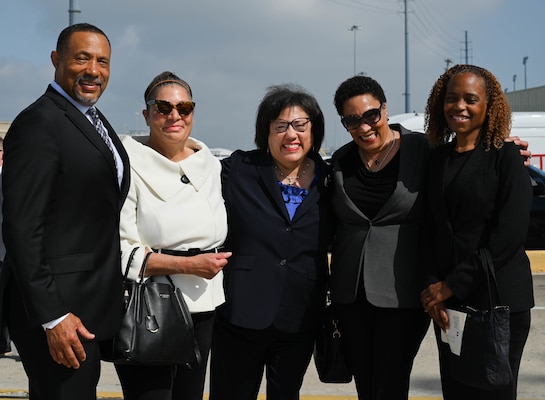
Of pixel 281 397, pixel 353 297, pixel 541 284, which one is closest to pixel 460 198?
pixel 353 297

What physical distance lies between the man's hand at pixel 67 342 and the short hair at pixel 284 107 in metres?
1.58

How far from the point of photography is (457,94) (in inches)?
138

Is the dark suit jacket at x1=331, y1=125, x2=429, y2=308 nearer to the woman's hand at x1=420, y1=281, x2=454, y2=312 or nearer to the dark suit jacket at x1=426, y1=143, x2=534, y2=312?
the woman's hand at x1=420, y1=281, x2=454, y2=312

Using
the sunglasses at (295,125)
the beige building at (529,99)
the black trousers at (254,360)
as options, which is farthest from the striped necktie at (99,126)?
the beige building at (529,99)

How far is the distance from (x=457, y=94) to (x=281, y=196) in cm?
103

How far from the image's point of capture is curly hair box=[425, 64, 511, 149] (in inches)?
137

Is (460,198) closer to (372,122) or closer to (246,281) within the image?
(372,122)

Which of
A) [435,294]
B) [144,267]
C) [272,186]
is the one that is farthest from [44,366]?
[435,294]

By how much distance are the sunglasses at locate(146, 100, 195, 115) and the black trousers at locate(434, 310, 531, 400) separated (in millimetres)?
1710

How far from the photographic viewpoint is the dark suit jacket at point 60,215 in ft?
9.16

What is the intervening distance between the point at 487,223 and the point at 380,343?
0.84 m

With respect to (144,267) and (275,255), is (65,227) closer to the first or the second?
(144,267)

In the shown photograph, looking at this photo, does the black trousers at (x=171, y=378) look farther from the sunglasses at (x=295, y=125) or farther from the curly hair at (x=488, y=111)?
the curly hair at (x=488, y=111)

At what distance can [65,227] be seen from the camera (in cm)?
291
